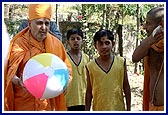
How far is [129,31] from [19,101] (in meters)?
1.36

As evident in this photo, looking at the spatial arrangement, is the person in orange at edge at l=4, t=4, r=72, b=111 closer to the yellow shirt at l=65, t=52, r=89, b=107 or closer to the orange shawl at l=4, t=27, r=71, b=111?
the orange shawl at l=4, t=27, r=71, b=111

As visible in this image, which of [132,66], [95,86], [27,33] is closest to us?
[27,33]

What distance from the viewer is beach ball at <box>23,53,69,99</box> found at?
1.51 m

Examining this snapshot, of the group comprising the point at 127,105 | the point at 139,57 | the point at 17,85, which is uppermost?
the point at 139,57

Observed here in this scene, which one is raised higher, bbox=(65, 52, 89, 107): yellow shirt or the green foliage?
the green foliage

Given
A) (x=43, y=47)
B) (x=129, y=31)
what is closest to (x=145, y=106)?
(x=43, y=47)

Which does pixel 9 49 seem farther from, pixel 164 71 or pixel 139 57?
pixel 164 71

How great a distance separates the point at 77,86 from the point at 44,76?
0.63 meters

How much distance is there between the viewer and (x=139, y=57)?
1694 millimetres

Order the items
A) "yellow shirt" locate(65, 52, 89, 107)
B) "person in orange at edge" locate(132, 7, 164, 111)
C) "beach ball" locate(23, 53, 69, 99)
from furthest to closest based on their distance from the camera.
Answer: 1. "yellow shirt" locate(65, 52, 89, 107)
2. "person in orange at edge" locate(132, 7, 164, 111)
3. "beach ball" locate(23, 53, 69, 99)

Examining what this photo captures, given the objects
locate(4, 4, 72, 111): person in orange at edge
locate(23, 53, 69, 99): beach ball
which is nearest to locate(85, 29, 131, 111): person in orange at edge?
locate(4, 4, 72, 111): person in orange at edge

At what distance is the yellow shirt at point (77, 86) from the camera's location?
2104 millimetres

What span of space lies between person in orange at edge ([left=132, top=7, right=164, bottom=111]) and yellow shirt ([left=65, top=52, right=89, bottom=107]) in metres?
0.45

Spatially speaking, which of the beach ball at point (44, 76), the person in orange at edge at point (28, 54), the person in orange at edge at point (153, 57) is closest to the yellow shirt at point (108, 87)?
the person in orange at edge at point (153, 57)
